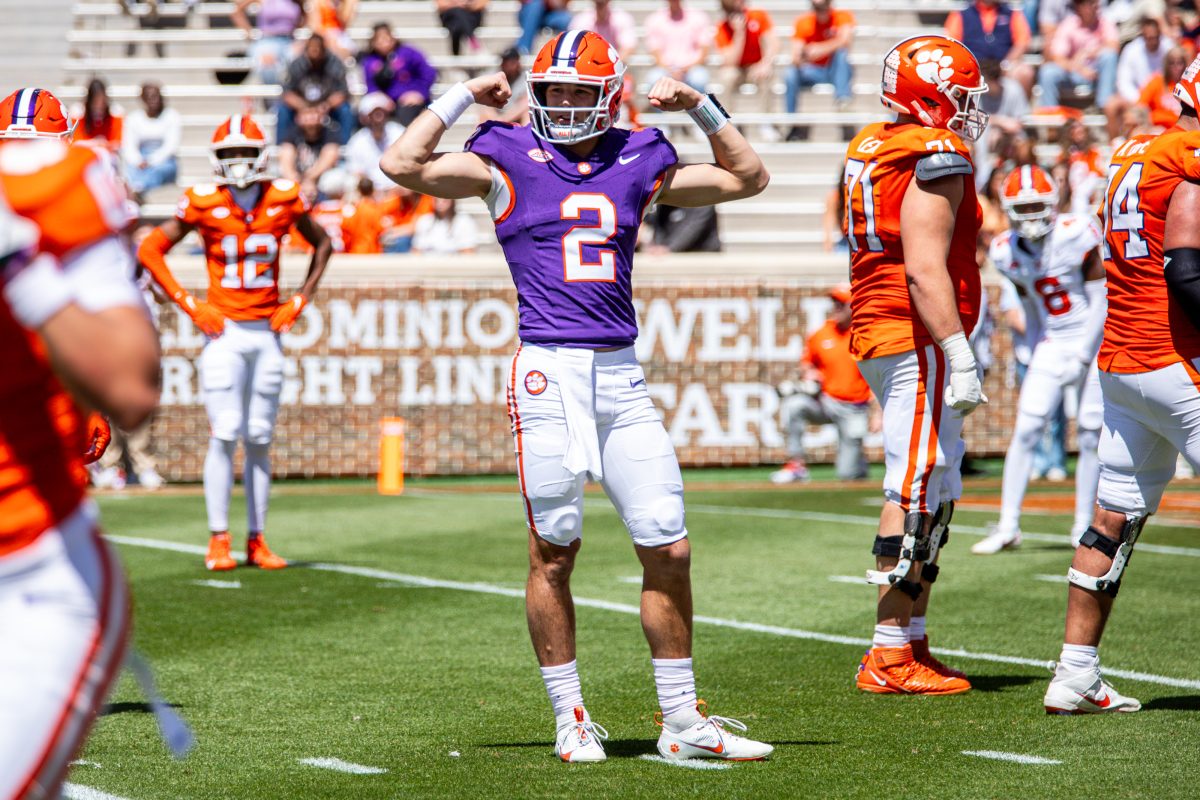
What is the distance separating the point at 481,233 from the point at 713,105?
41.4 feet

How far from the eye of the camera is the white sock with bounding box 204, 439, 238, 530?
9.12 metres

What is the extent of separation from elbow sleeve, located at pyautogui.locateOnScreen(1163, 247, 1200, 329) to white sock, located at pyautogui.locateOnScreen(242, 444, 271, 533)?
5695 millimetres

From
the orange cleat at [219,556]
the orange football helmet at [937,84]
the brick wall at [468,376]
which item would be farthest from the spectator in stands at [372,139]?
the orange football helmet at [937,84]

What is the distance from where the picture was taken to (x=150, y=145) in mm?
17234

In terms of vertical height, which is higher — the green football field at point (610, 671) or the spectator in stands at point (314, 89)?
the spectator in stands at point (314, 89)

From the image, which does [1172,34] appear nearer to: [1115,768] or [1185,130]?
[1185,130]

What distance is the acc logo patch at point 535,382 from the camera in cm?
485

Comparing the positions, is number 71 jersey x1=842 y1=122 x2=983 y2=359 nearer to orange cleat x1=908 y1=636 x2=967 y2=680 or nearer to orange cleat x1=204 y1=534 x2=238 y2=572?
orange cleat x1=908 y1=636 x2=967 y2=680

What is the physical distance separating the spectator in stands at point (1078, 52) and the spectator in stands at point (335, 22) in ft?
26.8

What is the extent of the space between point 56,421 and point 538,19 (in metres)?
16.6

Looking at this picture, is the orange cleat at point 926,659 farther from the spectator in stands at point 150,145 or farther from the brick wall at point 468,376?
the spectator in stands at point 150,145

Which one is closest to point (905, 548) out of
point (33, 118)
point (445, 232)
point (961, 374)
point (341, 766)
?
point (961, 374)

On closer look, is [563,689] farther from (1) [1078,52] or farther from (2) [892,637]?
(1) [1078,52]

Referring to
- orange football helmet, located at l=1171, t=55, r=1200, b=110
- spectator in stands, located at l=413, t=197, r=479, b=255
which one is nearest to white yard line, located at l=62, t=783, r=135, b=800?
orange football helmet, located at l=1171, t=55, r=1200, b=110
